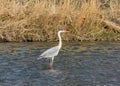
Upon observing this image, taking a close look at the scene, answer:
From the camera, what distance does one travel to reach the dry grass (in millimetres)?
19016

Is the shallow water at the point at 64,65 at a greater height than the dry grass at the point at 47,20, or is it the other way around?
the dry grass at the point at 47,20

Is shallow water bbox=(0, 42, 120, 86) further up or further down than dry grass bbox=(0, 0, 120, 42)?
further down

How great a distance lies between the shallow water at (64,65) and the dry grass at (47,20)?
630 mm

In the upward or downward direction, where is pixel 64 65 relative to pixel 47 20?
downward

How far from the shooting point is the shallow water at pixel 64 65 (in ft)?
41.4

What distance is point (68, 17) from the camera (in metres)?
19.3

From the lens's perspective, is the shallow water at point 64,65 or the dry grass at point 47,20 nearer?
the shallow water at point 64,65

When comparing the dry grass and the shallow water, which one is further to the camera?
the dry grass

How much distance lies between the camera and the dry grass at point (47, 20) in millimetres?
19016

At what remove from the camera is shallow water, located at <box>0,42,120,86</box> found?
1262 centimetres

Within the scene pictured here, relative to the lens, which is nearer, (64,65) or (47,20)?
(64,65)

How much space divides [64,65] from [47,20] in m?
4.73

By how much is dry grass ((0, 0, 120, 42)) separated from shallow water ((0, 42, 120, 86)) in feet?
2.07

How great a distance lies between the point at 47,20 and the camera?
63.3 ft
